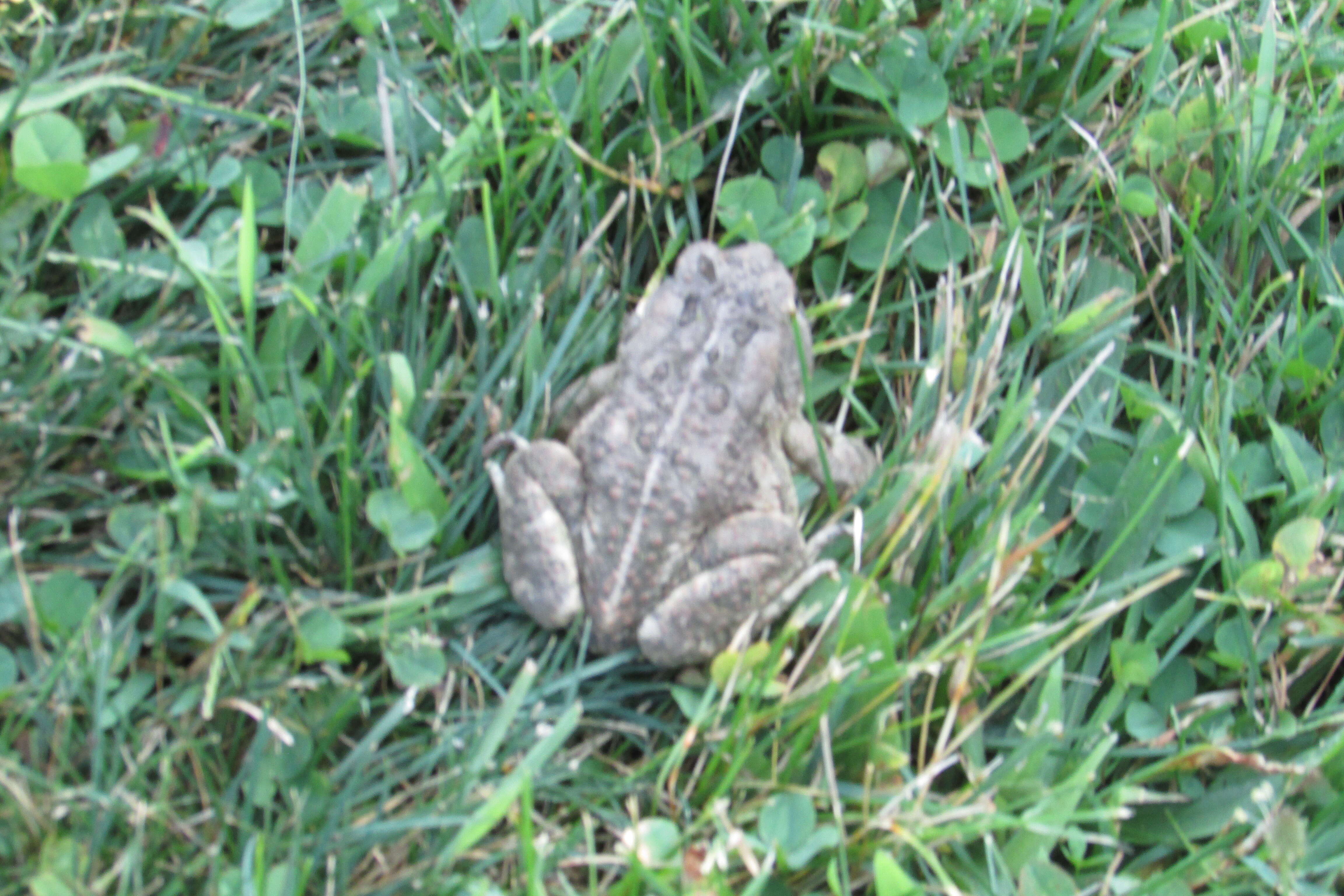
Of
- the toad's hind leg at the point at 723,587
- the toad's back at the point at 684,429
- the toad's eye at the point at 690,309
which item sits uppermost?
the toad's eye at the point at 690,309

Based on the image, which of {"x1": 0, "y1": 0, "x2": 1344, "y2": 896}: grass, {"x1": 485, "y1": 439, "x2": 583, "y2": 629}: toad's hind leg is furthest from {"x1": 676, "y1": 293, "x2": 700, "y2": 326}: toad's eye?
{"x1": 485, "y1": 439, "x2": 583, "y2": 629}: toad's hind leg

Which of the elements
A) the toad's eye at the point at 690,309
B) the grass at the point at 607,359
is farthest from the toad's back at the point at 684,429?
the grass at the point at 607,359

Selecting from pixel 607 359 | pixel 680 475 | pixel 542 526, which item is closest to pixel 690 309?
pixel 607 359

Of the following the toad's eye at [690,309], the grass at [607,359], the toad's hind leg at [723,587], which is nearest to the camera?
the grass at [607,359]

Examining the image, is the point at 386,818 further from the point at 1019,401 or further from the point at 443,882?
the point at 1019,401

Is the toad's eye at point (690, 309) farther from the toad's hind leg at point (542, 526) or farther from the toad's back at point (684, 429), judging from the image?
the toad's hind leg at point (542, 526)

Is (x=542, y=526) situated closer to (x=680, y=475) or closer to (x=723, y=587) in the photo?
(x=680, y=475)

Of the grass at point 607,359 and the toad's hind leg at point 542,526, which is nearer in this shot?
the grass at point 607,359
